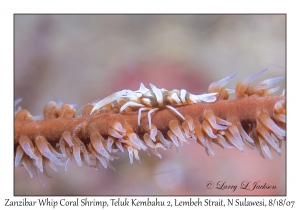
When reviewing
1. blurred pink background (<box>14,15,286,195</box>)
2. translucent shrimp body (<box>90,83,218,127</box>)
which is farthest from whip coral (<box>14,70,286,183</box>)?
blurred pink background (<box>14,15,286,195</box>)

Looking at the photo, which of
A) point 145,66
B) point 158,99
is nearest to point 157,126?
point 158,99

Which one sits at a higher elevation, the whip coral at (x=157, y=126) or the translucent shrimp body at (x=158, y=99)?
the translucent shrimp body at (x=158, y=99)

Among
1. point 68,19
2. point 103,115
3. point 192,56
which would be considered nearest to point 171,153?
point 192,56

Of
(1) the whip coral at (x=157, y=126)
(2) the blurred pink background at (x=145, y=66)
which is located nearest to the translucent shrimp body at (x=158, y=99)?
(1) the whip coral at (x=157, y=126)

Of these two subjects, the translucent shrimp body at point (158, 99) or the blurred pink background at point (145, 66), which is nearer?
the translucent shrimp body at point (158, 99)

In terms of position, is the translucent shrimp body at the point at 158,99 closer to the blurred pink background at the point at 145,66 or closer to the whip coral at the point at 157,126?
the whip coral at the point at 157,126
